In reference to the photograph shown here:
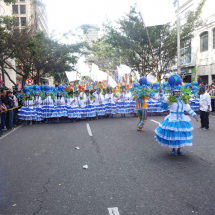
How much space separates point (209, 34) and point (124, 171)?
22.5 metres

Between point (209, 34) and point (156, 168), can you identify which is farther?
point (209, 34)

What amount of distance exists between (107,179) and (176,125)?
2314 millimetres

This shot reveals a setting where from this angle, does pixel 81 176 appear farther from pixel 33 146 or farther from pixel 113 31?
pixel 113 31

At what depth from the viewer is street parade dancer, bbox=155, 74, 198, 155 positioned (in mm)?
5495

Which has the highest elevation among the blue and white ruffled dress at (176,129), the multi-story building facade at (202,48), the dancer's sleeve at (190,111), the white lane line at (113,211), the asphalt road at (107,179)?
the multi-story building facade at (202,48)

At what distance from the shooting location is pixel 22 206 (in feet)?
11.2

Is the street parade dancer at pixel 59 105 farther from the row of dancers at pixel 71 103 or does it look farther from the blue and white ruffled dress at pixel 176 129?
the blue and white ruffled dress at pixel 176 129

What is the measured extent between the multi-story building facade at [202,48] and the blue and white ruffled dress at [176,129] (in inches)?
623

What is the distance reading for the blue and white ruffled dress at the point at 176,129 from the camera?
5484 mm

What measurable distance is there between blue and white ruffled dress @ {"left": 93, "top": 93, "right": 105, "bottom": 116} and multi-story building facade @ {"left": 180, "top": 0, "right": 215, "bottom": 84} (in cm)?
1004

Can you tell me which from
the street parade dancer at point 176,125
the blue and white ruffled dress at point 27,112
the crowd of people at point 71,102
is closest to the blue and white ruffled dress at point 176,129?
the street parade dancer at point 176,125

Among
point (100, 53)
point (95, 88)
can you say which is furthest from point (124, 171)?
point (100, 53)

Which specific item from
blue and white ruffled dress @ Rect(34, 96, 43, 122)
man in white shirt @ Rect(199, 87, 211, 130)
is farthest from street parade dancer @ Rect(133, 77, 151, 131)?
blue and white ruffled dress @ Rect(34, 96, 43, 122)

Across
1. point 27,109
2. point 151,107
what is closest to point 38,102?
point 27,109
